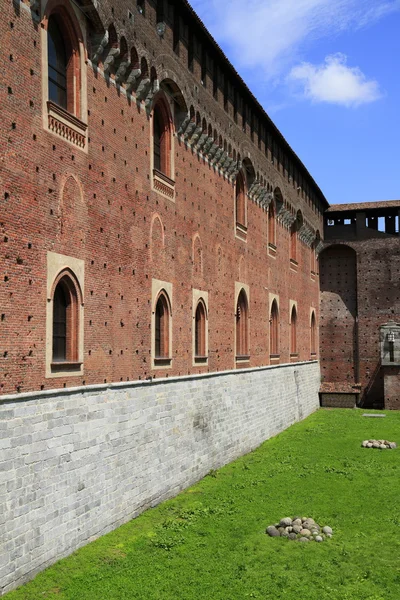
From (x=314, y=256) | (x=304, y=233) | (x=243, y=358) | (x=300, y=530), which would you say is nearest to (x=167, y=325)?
(x=300, y=530)

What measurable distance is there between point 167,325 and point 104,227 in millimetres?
3447

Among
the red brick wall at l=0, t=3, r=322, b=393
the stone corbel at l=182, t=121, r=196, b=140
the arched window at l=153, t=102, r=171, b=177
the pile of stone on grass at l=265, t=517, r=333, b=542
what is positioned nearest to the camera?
the red brick wall at l=0, t=3, r=322, b=393

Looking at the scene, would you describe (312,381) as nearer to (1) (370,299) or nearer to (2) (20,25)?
(1) (370,299)

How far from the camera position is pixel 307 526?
1126 cm

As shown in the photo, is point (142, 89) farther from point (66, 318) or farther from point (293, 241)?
point (293, 241)

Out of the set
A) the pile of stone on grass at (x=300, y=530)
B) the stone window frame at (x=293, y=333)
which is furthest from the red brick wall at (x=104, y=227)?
the stone window frame at (x=293, y=333)

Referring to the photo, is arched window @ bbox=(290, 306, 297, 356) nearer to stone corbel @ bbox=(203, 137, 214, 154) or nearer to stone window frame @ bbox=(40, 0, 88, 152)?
stone corbel @ bbox=(203, 137, 214, 154)

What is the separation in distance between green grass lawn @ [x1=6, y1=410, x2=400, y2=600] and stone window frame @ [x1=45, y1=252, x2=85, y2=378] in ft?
9.31

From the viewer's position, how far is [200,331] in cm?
1653

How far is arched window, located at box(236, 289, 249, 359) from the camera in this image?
19.9 m

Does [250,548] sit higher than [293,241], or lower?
lower

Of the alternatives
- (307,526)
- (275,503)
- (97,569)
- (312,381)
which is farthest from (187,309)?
(312,381)

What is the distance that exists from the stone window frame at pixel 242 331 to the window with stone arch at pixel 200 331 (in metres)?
2.64

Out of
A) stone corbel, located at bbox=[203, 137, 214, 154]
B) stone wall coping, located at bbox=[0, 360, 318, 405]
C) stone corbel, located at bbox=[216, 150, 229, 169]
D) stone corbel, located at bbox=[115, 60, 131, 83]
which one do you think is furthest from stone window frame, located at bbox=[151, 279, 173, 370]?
stone corbel, located at bbox=[216, 150, 229, 169]
